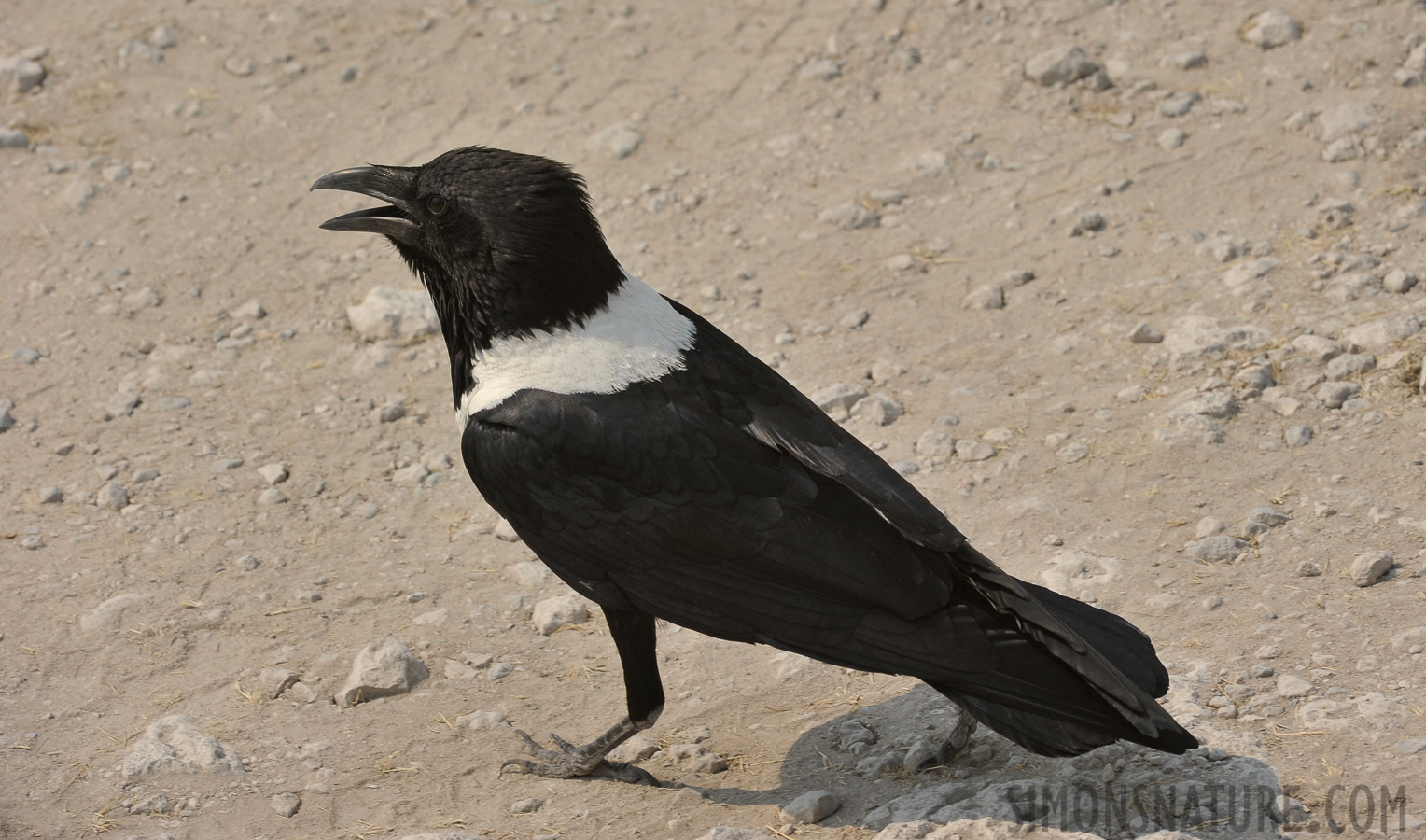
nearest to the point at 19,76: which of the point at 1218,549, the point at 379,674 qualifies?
the point at 379,674

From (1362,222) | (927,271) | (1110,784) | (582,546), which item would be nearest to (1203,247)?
(1362,222)

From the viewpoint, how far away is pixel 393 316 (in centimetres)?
686

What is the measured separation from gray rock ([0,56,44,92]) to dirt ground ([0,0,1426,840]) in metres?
0.11

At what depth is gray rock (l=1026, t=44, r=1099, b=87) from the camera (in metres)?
8.02

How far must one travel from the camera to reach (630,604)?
4070 mm

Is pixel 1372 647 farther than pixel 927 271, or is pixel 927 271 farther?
pixel 927 271

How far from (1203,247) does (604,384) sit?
13.2 feet

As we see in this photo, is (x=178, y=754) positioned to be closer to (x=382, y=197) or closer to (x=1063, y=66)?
(x=382, y=197)

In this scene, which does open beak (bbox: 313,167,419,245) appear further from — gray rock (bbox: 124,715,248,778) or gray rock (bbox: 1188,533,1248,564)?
gray rock (bbox: 1188,533,1248,564)

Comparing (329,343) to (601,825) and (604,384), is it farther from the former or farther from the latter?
(601,825)

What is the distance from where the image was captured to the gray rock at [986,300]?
6656 millimetres

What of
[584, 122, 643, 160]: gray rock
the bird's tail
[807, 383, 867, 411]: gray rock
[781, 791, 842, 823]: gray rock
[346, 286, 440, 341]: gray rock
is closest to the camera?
the bird's tail

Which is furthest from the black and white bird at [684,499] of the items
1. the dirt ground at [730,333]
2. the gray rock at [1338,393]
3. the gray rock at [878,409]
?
the gray rock at [1338,393]

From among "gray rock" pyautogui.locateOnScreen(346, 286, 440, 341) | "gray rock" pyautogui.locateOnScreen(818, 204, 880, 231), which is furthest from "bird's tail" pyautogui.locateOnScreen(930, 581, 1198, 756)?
"gray rock" pyautogui.locateOnScreen(346, 286, 440, 341)
